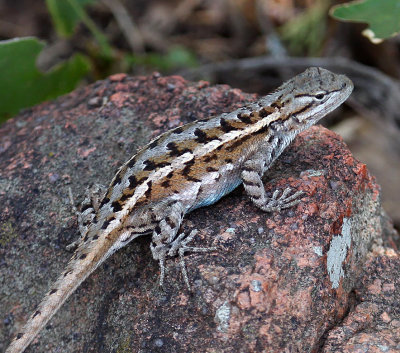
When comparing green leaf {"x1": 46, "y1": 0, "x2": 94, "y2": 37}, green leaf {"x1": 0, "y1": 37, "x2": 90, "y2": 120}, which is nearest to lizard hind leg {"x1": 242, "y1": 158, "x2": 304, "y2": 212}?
green leaf {"x1": 0, "y1": 37, "x2": 90, "y2": 120}

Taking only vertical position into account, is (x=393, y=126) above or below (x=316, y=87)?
below

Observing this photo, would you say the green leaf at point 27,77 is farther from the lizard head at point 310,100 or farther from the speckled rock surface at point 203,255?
the lizard head at point 310,100

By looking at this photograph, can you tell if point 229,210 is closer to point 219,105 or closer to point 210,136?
point 210,136

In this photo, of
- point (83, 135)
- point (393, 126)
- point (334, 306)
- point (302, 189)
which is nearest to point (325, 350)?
point (334, 306)

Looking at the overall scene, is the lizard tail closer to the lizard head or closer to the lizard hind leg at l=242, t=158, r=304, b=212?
the lizard hind leg at l=242, t=158, r=304, b=212

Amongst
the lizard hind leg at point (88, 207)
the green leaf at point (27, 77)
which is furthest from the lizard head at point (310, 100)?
the green leaf at point (27, 77)
